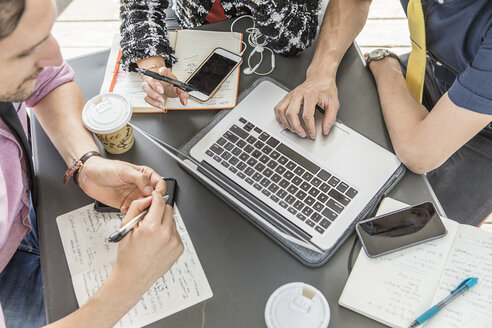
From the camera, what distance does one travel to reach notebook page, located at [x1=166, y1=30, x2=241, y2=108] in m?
0.99

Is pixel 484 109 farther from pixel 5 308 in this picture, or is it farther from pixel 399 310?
pixel 5 308

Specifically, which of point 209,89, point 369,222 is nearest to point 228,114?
point 209,89

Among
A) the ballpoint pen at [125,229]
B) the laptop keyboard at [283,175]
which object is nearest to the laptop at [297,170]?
the laptop keyboard at [283,175]

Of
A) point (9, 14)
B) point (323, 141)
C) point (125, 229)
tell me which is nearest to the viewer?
point (9, 14)

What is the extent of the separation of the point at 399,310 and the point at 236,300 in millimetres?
290

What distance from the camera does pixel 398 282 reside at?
2.45 feet

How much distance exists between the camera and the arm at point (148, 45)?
975mm

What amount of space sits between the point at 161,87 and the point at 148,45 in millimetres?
142

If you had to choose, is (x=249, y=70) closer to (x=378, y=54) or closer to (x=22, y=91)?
(x=378, y=54)

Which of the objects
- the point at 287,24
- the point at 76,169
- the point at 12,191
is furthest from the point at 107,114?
the point at 287,24

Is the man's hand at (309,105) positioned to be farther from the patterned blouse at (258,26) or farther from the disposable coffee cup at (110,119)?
the disposable coffee cup at (110,119)

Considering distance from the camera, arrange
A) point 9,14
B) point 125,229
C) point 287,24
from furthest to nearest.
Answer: point 287,24, point 125,229, point 9,14

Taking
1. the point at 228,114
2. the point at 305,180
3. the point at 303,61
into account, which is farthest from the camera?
the point at 303,61

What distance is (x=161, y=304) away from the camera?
76 cm
